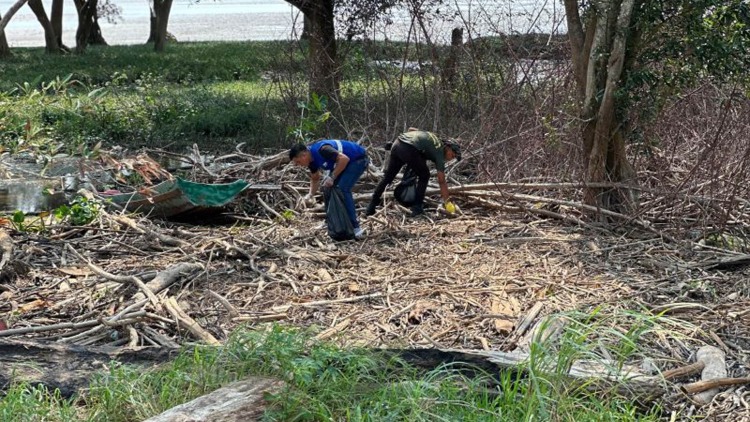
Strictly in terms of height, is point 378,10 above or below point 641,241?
above

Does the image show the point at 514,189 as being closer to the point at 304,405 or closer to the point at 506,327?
the point at 506,327

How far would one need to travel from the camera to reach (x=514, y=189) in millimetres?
8688

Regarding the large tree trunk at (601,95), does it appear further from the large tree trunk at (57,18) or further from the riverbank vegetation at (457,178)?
the large tree trunk at (57,18)

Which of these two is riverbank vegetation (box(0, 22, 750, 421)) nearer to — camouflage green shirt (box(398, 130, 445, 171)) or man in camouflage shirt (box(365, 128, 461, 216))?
man in camouflage shirt (box(365, 128, 461, 216))

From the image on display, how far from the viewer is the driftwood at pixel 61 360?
15.1 feet

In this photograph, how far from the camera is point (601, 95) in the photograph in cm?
782

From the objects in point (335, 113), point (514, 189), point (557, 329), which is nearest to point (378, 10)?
point (335, 113)

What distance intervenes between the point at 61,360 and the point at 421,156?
4160 millimetres

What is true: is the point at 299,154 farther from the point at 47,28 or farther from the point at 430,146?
the point at 47,28

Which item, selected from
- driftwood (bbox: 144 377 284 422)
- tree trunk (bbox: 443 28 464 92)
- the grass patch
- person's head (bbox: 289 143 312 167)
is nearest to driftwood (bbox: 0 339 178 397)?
the grass patch

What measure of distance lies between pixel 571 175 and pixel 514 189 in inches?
21.5

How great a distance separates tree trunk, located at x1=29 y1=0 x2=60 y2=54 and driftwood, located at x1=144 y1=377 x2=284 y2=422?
2447 cm

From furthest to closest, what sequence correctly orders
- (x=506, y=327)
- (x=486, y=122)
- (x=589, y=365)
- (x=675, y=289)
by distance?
(x=486, y=122) → (x=675, y=289) → (x=506, y=327) → (x=589, y=365)

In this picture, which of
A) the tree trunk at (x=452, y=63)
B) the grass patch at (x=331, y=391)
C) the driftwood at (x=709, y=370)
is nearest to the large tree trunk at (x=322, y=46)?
the tree trunk at (x=452, y=63)
